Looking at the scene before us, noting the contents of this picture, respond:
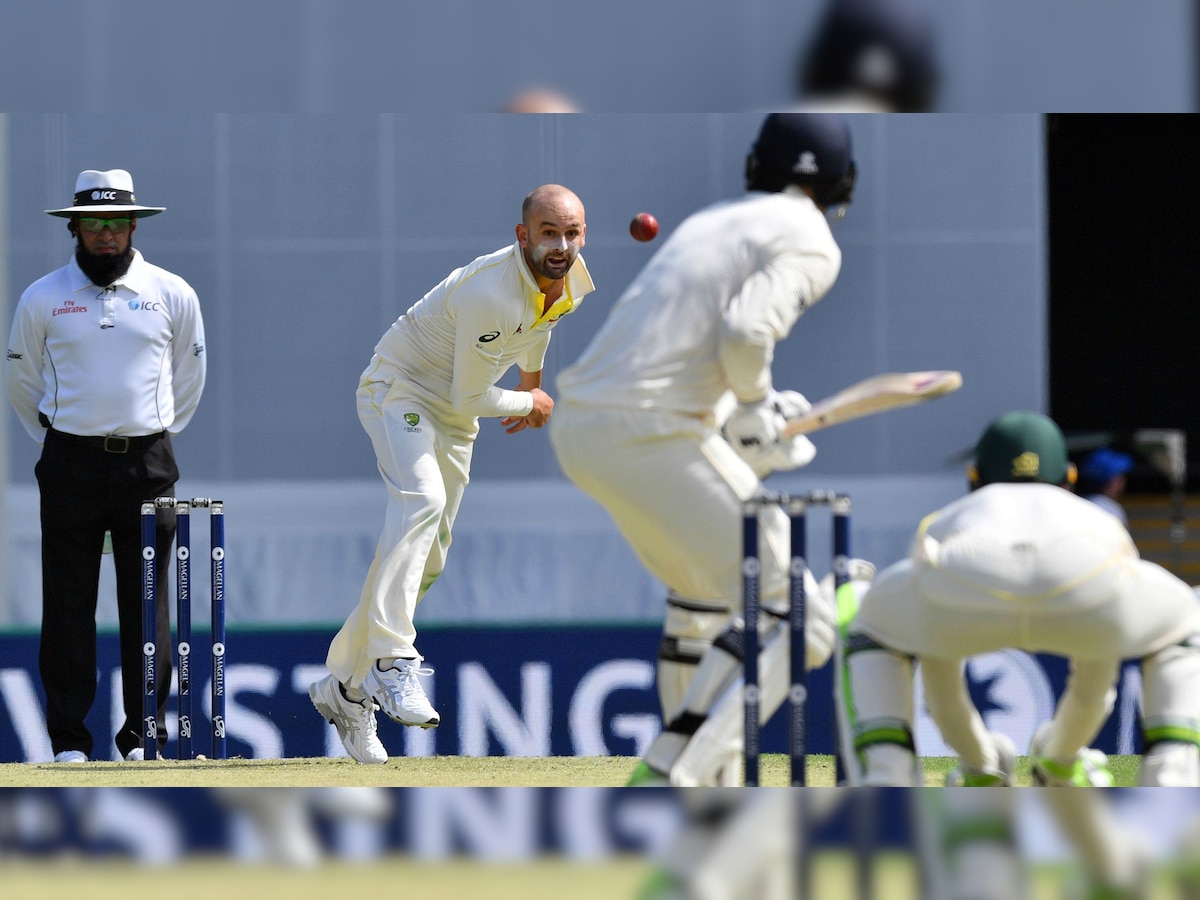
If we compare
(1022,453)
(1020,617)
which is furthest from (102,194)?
(1020,617)

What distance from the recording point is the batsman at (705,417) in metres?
4.05

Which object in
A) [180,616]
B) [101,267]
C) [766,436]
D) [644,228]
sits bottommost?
[180,616]

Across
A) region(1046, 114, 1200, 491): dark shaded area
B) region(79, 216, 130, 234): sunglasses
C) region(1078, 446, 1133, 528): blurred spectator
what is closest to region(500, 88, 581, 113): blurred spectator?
region(79, 216, 130, 234): sunglasses

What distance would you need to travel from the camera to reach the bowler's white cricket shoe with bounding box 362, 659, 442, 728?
16.0ft

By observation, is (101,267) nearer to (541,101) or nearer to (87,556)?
(87,556)

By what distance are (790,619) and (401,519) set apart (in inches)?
57.3

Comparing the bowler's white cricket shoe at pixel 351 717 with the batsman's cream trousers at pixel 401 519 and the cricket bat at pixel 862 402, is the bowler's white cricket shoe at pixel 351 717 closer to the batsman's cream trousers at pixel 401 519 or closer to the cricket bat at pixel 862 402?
the batsman's cream trousers at pixel 401 519

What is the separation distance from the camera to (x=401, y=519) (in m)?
5.10

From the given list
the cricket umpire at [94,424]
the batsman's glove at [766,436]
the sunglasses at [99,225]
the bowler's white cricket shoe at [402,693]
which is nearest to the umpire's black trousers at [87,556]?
the cricket umpire at [94,424]

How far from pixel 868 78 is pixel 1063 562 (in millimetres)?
1316

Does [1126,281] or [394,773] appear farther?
[1126,281]

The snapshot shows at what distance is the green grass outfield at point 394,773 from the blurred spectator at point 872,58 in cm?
176

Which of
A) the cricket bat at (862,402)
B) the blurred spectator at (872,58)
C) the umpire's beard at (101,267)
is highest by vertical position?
the blurred spectator at (872,58)

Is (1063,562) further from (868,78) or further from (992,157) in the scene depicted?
(992,157)
